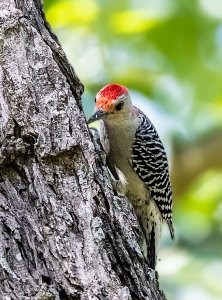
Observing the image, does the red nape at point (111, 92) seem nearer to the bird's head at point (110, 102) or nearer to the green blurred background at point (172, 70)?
the bird's head at point (110, 102)

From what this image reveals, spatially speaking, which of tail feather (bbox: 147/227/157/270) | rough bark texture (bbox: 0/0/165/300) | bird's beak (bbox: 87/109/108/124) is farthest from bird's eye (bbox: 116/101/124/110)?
rough bark texture (bbox: 0/0/165/300)

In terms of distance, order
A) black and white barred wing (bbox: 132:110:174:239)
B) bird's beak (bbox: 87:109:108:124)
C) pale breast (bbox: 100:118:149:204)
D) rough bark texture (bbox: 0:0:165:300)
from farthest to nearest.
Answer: black and white barred wing (bbox: 132:110:174:239), pale breast (bbox: 100:118:149:204), bird's beak (bbox: 87:109:108:124), rough bark texture (bbox: 0:0:165:300)

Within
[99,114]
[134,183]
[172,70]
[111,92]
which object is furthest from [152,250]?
[172,70]

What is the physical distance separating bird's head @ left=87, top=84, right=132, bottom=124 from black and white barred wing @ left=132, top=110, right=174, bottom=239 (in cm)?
31

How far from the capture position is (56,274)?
3.40m

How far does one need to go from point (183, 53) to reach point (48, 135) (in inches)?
143

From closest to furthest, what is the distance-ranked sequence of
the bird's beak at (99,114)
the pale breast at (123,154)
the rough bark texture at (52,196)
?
the rough bark texture at (52,196) → the bird's beak at (99,114) → the pale breast at (123,154)

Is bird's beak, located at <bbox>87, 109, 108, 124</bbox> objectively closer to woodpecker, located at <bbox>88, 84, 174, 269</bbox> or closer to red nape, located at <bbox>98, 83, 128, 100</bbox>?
woodpecker, located at <bbox>88, 84, 174, 269</bbox>

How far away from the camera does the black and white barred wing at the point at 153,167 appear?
583 cm

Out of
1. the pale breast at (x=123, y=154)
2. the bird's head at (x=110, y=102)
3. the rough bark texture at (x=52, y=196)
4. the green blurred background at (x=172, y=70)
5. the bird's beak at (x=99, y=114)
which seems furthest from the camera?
the green blurred background at (x=172, y=70)

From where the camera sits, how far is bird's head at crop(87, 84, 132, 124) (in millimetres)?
5582

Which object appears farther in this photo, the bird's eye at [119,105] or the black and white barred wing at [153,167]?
the black and white barred wing at [153,167]

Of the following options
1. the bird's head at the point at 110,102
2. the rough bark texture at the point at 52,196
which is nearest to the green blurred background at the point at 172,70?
the bird's head at the point at 110,102

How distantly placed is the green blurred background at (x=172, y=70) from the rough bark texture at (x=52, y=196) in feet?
9.17
